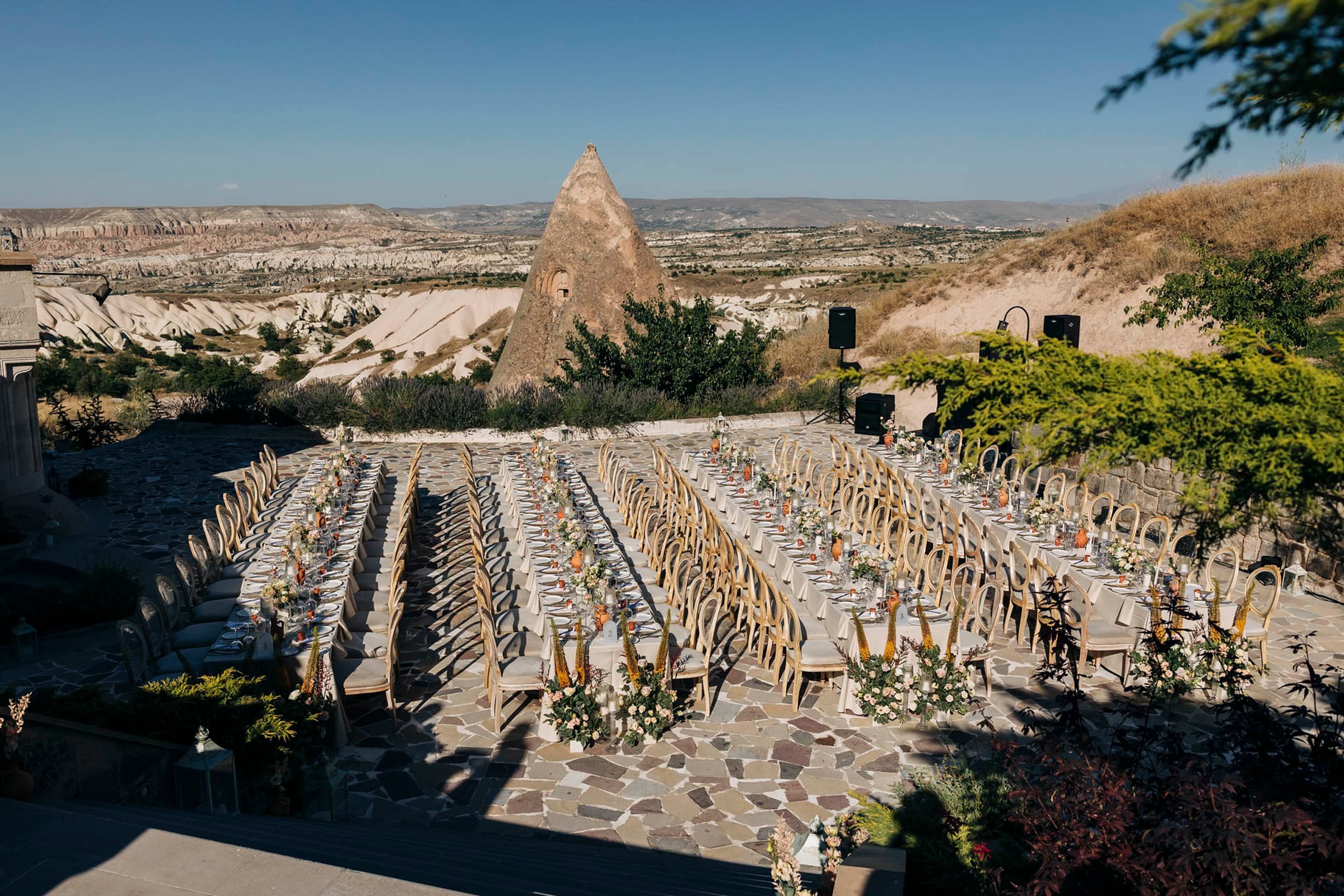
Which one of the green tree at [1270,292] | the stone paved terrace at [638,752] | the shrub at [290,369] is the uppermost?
the green tree at [1270,292]

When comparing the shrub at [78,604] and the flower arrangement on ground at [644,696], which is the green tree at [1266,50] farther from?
the shrub at [78,604]

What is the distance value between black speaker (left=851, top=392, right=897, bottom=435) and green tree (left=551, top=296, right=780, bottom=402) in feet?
12.7

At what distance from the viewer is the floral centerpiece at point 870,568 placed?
759cm

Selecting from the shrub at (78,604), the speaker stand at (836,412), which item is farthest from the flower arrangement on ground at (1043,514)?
the speaker stand at (836,412)

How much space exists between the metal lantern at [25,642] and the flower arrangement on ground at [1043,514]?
29.8 ft

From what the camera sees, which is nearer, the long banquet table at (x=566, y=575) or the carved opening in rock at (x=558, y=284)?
the long banquet table at (x=566, y=575)

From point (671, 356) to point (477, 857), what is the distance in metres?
15.7

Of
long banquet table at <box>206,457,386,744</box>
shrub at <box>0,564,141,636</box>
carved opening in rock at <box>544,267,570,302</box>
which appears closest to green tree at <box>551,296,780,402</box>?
carved opening in rock at <box>544,267,570,302</box>

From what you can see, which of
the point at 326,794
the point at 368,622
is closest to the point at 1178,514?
the point at 368,622

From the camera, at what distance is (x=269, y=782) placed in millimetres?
5406

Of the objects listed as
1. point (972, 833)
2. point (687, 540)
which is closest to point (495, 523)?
point (687, 540)

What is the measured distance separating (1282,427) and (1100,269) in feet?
89.0

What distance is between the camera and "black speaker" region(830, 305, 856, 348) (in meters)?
17.1

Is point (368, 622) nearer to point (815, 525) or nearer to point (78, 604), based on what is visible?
Result: point (78, 604)
